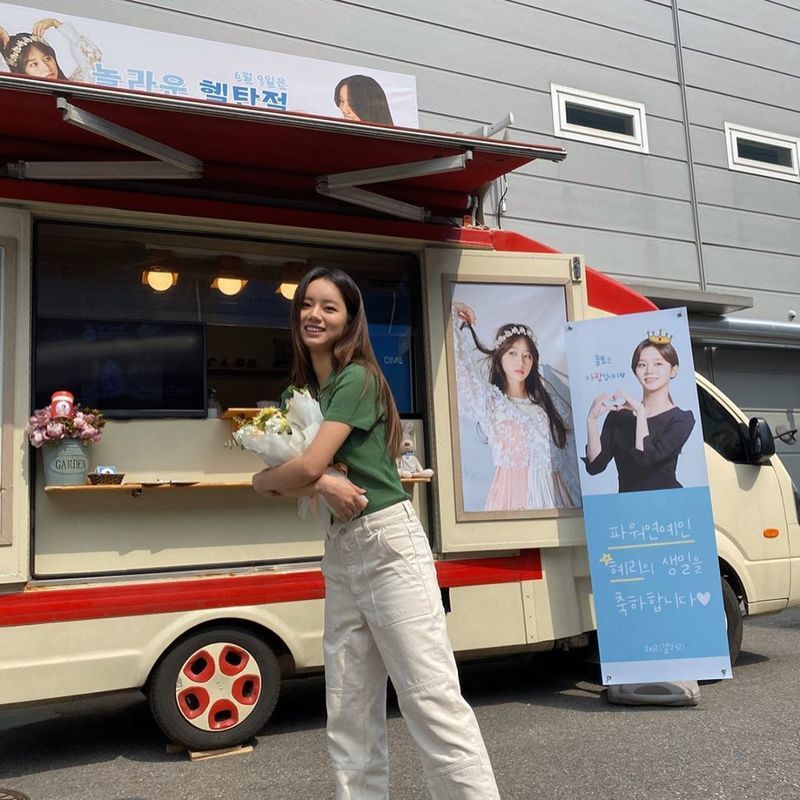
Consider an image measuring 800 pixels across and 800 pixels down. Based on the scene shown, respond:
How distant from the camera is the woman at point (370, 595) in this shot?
2289 mm

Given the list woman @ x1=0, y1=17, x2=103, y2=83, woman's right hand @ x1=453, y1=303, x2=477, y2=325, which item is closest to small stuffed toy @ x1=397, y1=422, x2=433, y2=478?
woman's right hand @ x1=453, y1=303, x2=477, y2=325

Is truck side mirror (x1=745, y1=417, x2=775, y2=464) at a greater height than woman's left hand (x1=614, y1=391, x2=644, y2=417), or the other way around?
woman's left hand (x1=614, y1=391, x2=644, y2=417)

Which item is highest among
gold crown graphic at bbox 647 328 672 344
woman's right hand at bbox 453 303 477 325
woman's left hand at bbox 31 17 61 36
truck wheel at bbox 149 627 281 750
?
woman's left hand at bbox 31 17 61 36

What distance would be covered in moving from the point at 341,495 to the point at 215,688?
2.15m


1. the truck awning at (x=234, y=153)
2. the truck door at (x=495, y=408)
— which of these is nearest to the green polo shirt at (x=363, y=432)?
the truck awning at (x=234, y=153)

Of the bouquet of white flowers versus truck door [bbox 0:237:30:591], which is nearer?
the bouquet of white flowers

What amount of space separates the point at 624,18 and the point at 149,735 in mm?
9527

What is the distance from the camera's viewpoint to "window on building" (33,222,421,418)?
13.4 ft

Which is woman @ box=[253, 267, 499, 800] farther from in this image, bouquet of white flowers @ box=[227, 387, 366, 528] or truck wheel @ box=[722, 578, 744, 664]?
truck wheel @ box=[722, 578, 744, 664]

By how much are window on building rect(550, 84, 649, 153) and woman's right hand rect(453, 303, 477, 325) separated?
5759mm

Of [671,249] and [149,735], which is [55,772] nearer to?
[149,735]

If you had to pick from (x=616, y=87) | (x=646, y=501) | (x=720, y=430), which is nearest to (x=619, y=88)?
(x=616, y=87)

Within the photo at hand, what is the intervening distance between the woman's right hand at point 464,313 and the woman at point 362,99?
12.4ft

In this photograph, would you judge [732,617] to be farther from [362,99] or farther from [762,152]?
[762,152]
